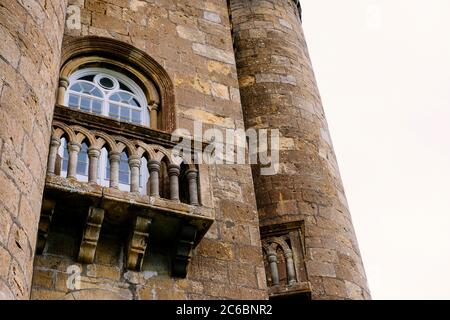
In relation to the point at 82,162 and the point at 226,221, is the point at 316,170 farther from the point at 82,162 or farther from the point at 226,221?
the point at 82,162

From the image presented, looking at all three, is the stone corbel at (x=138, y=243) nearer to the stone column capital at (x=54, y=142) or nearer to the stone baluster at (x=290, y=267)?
the stone column capital at (x=54, y=142)

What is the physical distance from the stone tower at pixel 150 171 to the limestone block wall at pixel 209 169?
0.02 meters

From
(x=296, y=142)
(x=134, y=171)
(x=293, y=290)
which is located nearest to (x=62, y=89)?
(x=134, y=171)

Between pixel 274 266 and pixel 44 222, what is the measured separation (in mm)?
3378

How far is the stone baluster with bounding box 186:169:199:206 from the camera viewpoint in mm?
6879

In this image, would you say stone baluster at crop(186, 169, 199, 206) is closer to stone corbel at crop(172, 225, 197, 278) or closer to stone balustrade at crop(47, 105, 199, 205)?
stone balustrade at crop(47, 105, 199, 205)

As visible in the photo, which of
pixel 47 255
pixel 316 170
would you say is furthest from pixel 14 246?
pixel 316 170

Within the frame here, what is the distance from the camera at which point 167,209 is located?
6527mm

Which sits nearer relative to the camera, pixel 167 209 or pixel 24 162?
pixel 24 162

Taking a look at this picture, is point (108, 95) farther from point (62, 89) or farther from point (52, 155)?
point (52, 155)

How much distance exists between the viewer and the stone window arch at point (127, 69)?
27.3 ft

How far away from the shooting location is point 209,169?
25.2 feet

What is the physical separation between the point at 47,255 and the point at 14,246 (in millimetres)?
1506

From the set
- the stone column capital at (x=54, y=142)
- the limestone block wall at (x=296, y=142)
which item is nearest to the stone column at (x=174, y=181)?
the stone column capital at (x=54, y=142)
